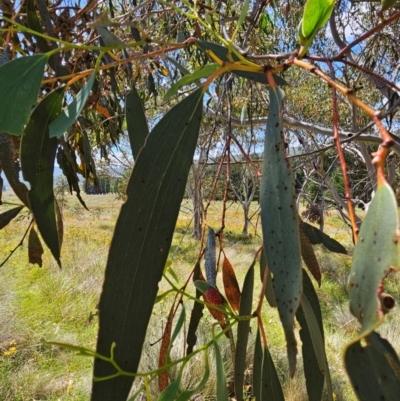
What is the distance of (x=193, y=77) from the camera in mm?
317

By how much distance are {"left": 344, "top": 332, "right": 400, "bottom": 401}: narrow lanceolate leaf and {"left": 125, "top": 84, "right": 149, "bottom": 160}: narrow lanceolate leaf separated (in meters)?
0.31

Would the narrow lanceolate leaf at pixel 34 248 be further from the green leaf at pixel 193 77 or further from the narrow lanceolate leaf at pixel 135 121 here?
the green leaf at pixel 193 77

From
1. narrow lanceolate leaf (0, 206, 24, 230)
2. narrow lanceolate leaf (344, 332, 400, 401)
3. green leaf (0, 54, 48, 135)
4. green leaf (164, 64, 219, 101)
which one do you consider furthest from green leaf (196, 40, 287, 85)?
narrow lanceolate leaf (0, 206, 24, 230)

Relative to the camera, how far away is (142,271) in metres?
0.34

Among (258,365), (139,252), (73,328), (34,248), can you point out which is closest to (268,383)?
(258,365)

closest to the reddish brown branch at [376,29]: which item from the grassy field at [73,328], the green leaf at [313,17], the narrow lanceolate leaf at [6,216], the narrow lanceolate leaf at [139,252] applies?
the green leaf at [313,17]

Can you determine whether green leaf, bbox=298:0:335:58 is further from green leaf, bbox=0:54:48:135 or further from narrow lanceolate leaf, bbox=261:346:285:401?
narrow lanceolate leaf, bbox=261:346:285:401

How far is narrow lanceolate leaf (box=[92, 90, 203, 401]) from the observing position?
1.05 feet

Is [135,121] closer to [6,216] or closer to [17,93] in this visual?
[17,93]

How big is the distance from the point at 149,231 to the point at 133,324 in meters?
0.08

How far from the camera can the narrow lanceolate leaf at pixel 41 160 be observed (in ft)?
1.47

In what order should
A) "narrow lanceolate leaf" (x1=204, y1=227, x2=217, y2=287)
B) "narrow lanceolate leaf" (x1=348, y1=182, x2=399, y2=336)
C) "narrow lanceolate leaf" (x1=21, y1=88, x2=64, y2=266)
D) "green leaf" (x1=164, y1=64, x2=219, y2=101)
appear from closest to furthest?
"narrow lanceolate leaf" (x1=348, y1=182, x2=399, y2=336)
"green leaf" (x1=164, y1=64, x2=219, y2=101)
"narrow lanceolate leaf" (x1=21, y1=88, x2=64, y2=266)
"narrow lanceolate leaf" (x1=204, y1=227, x2=217, y2=287)

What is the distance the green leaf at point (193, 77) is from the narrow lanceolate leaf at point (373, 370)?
220 millimetres

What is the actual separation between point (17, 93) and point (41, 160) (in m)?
0.11
